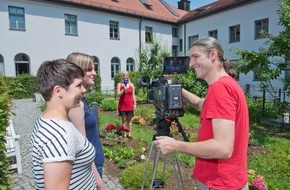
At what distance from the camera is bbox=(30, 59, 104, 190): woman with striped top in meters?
1.23

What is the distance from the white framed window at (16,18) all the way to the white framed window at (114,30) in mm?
7361

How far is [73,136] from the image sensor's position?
137 centimetres

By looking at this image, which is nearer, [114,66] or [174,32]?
[114,66]

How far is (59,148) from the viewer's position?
1.26 m

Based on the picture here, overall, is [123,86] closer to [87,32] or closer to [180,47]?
[87,32]

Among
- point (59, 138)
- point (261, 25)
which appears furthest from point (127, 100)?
point (261, 25)

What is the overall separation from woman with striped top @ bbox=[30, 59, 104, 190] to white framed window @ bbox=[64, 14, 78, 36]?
19221 millimetres

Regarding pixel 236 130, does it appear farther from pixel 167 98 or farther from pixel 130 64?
pixel 130 64

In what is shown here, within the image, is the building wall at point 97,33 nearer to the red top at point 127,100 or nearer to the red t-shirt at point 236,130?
the red top at point 127,100

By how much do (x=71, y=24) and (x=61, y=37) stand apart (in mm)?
1432

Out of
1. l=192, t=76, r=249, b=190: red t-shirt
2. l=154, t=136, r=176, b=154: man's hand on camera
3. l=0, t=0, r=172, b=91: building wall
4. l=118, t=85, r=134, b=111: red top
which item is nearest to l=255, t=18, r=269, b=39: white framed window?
l=0, t=0, r=172, b=91: building wall

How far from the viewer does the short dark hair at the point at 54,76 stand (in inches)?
55.9

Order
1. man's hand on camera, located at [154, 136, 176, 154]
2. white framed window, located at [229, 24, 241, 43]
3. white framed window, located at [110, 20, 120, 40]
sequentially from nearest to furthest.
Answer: man's hand on camera, located at [154, 136, 176, 154], white framed window, located at [229, 24, 241, 43], white framed window, located at [110, 20, 120, 40]

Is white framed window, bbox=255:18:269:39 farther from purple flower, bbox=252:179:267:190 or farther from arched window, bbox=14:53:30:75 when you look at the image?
arched window, bbox=14:53:30:75
